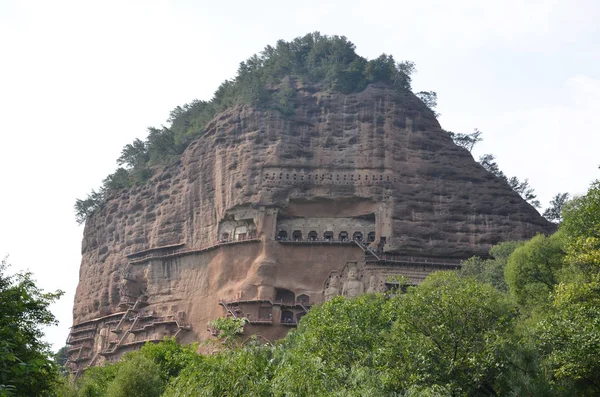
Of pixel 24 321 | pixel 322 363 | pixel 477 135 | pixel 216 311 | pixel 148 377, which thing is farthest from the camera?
pixel 477 135

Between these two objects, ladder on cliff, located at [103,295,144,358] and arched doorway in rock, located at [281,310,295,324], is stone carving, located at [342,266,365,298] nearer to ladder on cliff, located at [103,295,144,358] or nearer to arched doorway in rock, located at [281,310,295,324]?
arched doorway in rock, located at [281,310,295,324]

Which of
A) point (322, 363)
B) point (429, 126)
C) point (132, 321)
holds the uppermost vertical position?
point (429, 126)

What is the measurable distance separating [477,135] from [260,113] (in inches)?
702

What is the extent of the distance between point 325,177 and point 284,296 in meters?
7.86

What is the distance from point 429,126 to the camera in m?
56.1

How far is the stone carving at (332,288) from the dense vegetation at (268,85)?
12.5 m

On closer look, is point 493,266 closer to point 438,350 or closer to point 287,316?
point 287,316

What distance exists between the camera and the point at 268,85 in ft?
195

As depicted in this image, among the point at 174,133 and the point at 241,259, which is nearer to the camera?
the point at 241,259

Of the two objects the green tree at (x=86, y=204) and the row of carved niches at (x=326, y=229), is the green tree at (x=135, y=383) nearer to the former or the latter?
the row of carved niches at (x=326, y=229)

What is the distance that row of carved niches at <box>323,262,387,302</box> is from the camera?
48.6m

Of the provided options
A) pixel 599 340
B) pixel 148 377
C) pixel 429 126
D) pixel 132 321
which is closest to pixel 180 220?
pixel 132 321

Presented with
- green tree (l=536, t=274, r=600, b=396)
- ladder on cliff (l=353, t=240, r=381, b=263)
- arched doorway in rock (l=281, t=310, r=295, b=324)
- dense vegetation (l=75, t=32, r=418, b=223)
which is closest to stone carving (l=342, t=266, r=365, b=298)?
ladder on cliff (l=353, t=240, r=381, b=263)

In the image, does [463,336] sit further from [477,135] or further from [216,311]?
[477,135]
